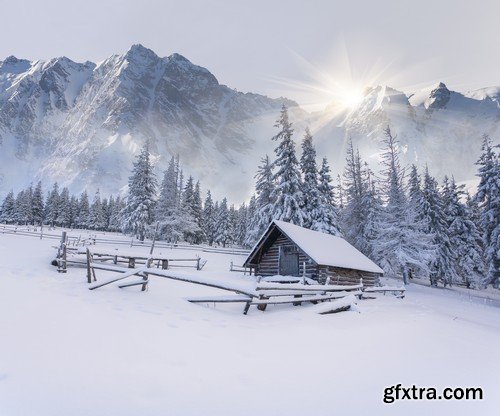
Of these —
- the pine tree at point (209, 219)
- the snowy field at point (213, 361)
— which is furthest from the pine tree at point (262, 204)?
the pine tree at point (209, 219)

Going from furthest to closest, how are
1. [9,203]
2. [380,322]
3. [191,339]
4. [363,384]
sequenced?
1. [9,203]
2. [380,322]
3. [191,339]
4. [363,384]

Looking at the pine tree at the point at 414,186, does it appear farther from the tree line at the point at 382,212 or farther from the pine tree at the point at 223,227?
the pine tree at the point at 223,227

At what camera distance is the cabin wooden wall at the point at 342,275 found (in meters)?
22.1

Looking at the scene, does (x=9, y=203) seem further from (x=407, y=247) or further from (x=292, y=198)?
(x=407, y=247)

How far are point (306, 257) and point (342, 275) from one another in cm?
308

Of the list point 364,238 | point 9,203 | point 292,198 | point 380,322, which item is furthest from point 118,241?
point 9,203

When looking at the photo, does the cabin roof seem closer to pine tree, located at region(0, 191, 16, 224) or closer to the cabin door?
the cabin door

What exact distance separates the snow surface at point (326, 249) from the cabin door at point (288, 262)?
5.78 ft

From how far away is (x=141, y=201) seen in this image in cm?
5219

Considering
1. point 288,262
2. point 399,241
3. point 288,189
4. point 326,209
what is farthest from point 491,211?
point 288,262

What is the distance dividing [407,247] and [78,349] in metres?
35.8

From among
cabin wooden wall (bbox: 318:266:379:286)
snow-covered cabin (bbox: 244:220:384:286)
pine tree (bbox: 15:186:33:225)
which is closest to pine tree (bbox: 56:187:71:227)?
pine tree (bbox: 15:186:33:225)

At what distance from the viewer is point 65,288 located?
38.2 feet

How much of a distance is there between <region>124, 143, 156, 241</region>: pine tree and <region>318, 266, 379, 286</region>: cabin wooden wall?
120ft
